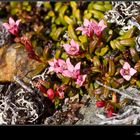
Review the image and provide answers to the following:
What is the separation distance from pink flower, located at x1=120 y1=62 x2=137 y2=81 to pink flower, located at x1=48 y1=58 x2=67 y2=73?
33cm

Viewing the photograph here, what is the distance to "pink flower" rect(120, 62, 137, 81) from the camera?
8.48 feet

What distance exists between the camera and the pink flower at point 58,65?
8.68 feet

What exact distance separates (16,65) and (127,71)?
2.24 feet

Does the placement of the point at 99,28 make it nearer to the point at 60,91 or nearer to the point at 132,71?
the point at 132,71

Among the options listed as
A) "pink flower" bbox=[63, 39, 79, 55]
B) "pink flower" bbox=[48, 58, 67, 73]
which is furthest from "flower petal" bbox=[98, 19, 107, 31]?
"pink flower" bbox=[48, 58, 67, 73]

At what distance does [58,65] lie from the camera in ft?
8.77

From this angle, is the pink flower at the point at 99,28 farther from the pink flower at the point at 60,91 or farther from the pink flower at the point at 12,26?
the pink flower at the point at 12,26

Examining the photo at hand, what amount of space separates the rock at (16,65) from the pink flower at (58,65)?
4.6 inches

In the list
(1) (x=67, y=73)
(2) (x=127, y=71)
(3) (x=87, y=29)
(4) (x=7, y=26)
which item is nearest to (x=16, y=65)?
(4) (x=7, y=26)

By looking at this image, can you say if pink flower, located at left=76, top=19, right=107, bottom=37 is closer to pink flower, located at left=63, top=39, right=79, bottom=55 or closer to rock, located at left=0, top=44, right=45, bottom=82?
pink flower, located at left=63, top=39, right=79, bottom=55

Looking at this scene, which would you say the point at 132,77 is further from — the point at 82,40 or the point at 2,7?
the point at 2,7

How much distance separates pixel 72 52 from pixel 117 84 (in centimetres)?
33

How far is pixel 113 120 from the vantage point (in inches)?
97.4
